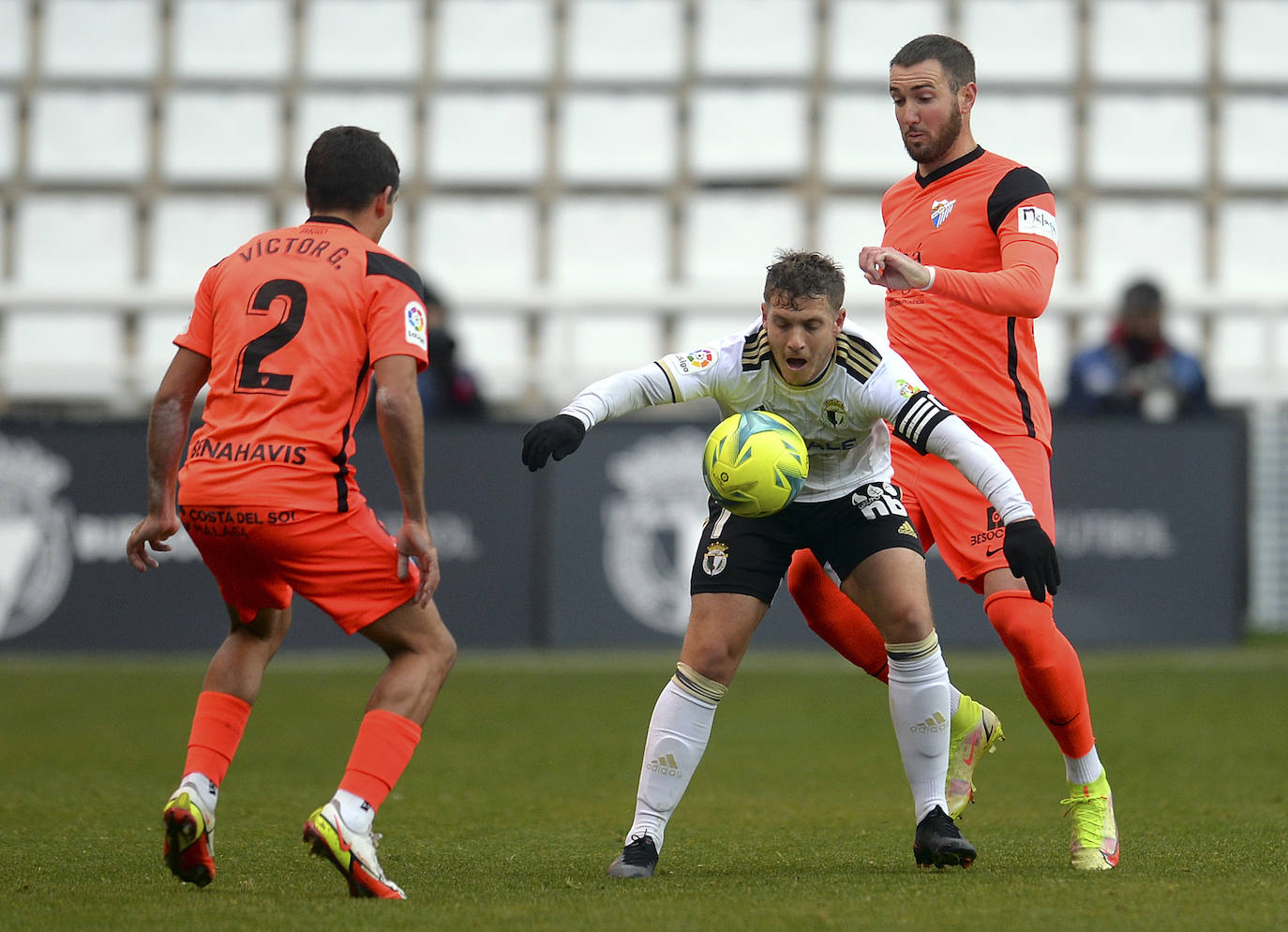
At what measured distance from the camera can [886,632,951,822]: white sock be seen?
502 centimetres

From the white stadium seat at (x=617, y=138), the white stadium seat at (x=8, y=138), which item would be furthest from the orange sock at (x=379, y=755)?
the white stadium seat at (x=8, y=138)

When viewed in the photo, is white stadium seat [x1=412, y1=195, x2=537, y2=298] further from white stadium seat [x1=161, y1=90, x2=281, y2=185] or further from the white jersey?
the white jersey

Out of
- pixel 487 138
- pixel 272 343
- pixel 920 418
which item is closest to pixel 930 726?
pixel 920 418

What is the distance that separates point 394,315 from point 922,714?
190 cm

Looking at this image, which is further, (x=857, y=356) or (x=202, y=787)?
(x=857, y=356)

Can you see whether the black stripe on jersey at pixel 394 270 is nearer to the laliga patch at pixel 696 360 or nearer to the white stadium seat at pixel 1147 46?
the laliga patch at pixel 696 360

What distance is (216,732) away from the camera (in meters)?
4.63

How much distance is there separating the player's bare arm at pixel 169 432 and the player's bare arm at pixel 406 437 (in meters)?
0.57

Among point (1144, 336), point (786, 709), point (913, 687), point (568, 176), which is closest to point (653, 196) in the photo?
point (568, 176)

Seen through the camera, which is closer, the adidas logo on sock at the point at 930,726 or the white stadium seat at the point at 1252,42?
the adidas logo on sock at the point at 930,726

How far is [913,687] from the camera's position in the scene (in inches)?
198

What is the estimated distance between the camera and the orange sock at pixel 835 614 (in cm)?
543

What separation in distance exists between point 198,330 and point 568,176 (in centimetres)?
1292

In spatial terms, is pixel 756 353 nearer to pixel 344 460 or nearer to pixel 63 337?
pixel 344 460
